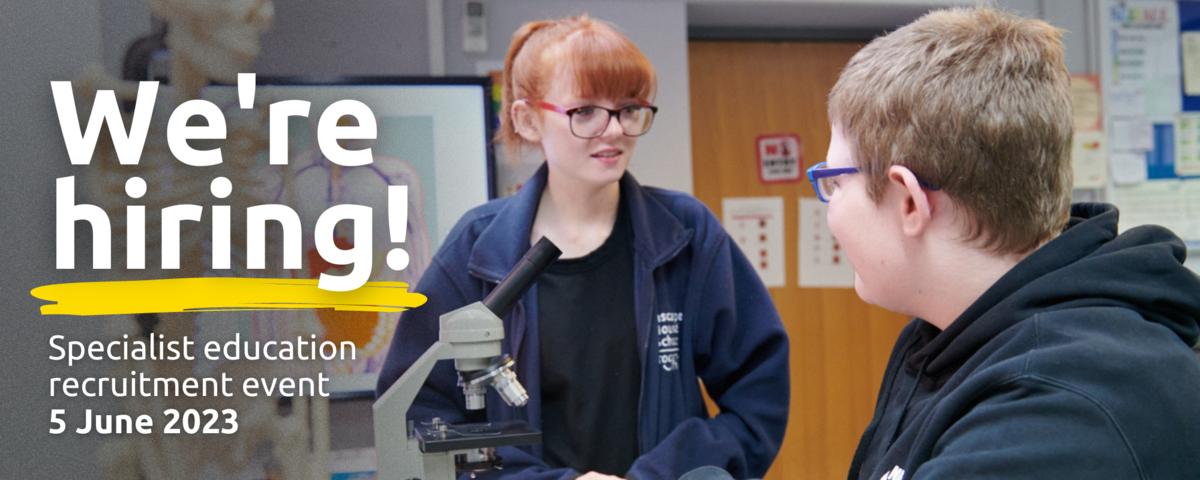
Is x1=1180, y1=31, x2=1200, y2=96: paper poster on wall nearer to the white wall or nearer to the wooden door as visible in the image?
the wooden door

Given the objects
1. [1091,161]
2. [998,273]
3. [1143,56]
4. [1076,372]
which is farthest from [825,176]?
[1143,56]

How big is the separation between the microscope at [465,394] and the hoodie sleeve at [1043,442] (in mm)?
413

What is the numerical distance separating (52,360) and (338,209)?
1.83 feet

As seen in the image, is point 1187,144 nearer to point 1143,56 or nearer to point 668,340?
point 1143,56

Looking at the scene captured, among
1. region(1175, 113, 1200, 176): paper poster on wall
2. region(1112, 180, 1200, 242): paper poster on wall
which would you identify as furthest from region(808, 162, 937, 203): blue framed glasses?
region(1175, 113, 1200, 176): paper poster on wall

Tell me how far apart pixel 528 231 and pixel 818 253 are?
1.40 metres

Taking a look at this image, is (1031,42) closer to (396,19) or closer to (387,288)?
(387,288)

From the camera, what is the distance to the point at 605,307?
3.64 feet

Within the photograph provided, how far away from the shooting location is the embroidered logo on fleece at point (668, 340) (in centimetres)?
111

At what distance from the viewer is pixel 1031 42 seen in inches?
24.0

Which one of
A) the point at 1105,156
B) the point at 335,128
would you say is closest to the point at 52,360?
the point at 335,128

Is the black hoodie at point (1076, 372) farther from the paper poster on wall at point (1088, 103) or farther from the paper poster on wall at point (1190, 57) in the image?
the paper poster on wall at point (1190, 57)

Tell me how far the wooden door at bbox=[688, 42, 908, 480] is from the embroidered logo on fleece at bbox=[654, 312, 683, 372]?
1158 millimetres

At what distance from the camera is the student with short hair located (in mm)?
470
